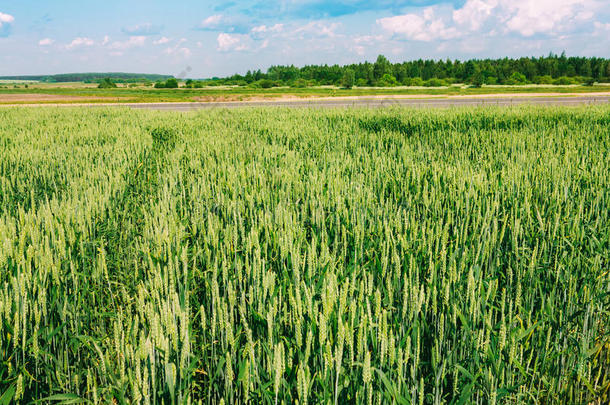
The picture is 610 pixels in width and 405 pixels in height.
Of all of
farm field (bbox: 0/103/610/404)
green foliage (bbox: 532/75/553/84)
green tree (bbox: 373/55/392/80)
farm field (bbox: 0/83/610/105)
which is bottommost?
farm field (bbox: 0/103/610/404)

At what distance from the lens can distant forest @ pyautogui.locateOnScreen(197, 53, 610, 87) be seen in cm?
5069

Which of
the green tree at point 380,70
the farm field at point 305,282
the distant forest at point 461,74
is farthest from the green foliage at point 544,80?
the farm field at point 305,282

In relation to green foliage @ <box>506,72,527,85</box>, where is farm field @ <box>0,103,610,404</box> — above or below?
below

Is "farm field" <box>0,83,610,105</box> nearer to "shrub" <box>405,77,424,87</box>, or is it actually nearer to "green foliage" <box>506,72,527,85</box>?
"green foliage" <box>506,72,527,85</box>

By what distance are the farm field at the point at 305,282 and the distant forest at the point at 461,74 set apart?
46.0m

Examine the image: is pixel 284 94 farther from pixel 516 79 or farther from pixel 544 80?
pixel 544 80

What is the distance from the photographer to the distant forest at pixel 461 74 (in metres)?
50.7

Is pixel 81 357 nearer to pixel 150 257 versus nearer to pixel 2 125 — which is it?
pixel 150 257

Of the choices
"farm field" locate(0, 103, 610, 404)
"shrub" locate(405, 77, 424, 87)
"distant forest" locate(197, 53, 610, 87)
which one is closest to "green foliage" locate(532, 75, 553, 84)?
"distant forest" locate(197, 53, 610, 87)

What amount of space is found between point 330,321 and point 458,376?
0.52 meters

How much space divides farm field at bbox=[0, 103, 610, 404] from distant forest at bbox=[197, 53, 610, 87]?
46.0 meters

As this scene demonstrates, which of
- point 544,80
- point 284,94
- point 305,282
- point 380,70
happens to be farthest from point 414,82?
point 305,282

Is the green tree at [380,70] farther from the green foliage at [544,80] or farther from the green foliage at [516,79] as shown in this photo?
the green foliage at [544,80]

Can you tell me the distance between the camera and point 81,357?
5.82 feet
